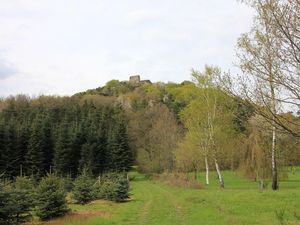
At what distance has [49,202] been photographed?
20.5 metres

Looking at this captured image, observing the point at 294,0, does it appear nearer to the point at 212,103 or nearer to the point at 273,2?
the point at 273,2

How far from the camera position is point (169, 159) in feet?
226

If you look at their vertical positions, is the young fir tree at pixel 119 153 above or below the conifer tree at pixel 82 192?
above

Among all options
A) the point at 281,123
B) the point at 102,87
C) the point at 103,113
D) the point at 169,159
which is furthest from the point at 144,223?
the point at 102,87

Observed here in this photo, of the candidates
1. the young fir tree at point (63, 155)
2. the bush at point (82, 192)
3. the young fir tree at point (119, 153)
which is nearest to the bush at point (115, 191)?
the bush at point (82, 192)

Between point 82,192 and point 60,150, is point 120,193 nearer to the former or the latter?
point 82,192

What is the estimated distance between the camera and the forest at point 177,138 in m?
8.41

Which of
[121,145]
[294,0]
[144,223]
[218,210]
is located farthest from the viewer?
[121,145]

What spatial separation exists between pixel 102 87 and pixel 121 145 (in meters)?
105

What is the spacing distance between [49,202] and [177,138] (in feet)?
169

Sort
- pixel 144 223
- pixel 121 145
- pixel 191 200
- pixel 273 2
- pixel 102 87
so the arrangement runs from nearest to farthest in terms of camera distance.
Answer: pixel 273 2 < pixel 144 223 < pixel 191 200 < pixel 121 145 < pixel 102 87

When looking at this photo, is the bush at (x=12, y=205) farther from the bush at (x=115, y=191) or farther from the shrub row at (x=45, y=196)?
the bush at (x=115, y=191)

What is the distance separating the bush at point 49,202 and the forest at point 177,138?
0.06 metres

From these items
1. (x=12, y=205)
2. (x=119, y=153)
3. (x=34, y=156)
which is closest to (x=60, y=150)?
(x=34, y=156)
